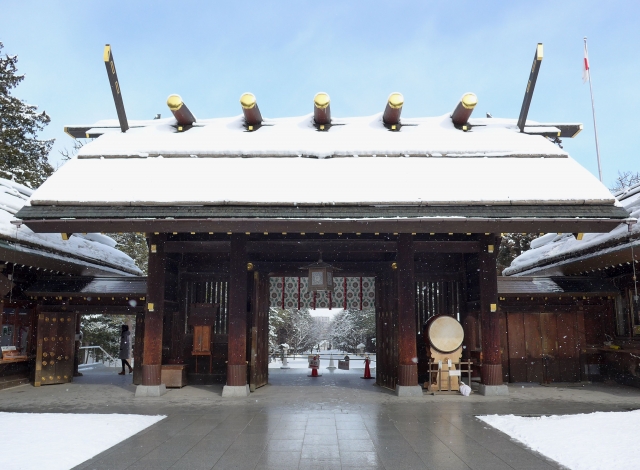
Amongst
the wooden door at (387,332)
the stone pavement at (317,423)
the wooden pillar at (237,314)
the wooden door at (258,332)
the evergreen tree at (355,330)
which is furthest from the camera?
the evergreen tree at (355,330)

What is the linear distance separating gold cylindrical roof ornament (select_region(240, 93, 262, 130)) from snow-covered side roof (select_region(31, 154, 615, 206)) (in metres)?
1.96

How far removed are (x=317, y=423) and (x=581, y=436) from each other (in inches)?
165

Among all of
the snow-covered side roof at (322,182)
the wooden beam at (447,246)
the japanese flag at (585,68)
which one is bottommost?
the wooden beam at (447,246)

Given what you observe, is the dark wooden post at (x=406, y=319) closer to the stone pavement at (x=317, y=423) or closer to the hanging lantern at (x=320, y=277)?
the stone pavement at (x=317, y=423)

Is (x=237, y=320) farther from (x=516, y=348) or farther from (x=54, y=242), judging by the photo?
(x=516, y=348)

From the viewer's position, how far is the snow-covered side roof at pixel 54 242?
40.2ft

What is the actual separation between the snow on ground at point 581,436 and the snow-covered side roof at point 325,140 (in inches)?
250

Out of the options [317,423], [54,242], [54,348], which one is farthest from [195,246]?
[54,348]

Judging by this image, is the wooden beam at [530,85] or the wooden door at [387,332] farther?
the wooden door at [387,332]

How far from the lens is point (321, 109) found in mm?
13141

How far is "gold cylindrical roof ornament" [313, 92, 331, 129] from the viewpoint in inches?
508

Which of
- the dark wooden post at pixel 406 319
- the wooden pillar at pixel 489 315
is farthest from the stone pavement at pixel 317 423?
the wooden pillar at pixel 489 315

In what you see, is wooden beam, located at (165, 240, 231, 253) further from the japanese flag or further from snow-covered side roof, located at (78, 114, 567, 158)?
the japanese flag

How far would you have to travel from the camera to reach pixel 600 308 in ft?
46.1
